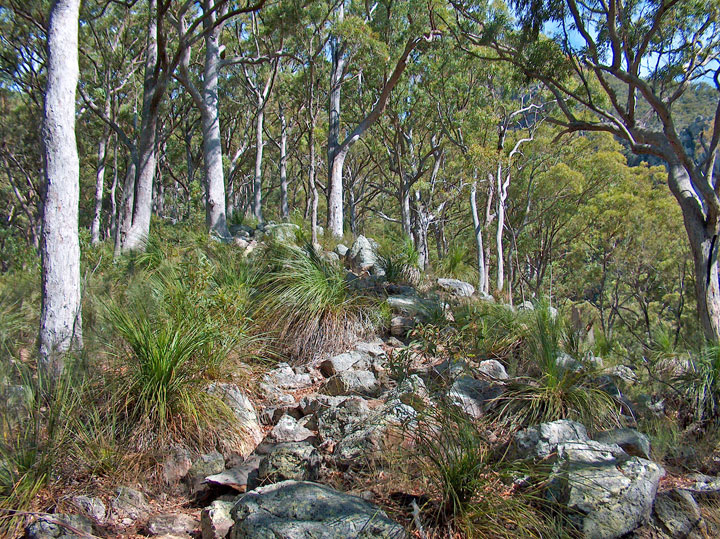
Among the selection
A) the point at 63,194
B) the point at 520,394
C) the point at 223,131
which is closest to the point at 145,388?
the point at 63,194

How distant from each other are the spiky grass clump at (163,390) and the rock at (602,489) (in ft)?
8.44

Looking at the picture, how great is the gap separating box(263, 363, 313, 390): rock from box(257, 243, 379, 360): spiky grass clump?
0.96 ft

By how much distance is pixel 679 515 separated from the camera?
3881mm

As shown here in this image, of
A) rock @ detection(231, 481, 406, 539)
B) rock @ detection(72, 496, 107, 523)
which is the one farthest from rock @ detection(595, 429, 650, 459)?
rock @ detection(72, 496, 107, 523)

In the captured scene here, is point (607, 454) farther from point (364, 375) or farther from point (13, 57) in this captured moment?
point (13, 57)

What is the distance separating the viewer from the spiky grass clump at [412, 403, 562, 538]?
335cm

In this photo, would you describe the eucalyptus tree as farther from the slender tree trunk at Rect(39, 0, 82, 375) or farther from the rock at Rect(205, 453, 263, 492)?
the rock at Rect(205, 453, 263, 492)

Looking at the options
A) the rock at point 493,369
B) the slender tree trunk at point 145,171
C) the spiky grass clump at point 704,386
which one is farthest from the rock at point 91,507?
the slender tree trunk at point 145,171

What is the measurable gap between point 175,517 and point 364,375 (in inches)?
94.0

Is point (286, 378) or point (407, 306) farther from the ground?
point (407, 306)

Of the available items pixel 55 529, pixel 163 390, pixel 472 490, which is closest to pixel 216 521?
Result: pixel 55 529

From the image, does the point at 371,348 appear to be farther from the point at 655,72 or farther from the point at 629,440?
the point at 655,72

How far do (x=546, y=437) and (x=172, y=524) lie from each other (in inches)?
110

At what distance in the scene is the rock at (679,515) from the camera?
3.78m
